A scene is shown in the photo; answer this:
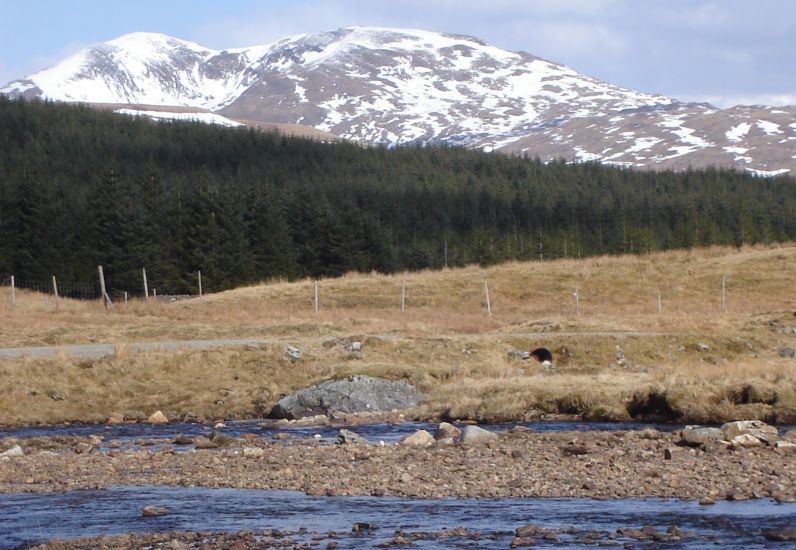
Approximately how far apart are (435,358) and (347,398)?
7.16 metres

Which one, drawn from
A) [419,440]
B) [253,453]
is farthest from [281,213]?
[253,453]

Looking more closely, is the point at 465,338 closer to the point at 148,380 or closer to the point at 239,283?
the point at 148,380

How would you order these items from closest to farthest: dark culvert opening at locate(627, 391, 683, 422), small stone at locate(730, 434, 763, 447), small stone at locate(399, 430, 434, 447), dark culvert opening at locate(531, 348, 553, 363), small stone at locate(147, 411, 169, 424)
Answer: small stone at locate(730, 434, 763, 447) < small stone at locate(399, 430, 434, 447) < dark culvert opening at locate(627, 391, 683, 422) < small stone at locate(147, 411, 169, 424) < dark culvert opening at locate(531, 348, 553, 363)

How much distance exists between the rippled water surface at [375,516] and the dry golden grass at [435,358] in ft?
34.2

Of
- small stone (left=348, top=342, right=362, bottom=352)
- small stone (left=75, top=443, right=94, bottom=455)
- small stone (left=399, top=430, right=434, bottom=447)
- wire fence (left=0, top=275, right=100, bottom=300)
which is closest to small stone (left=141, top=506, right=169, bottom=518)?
small stone (left=75, top=443, right=94, bottom=455)

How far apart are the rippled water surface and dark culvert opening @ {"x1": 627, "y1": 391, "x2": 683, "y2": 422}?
1008cm

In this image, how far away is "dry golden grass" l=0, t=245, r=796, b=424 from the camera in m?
28.1

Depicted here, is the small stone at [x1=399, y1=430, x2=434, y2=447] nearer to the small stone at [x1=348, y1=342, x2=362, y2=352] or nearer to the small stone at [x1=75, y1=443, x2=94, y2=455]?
the small stone at [x1=75, y1=443, x2=94, y2=455]

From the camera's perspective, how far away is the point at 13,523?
51.9 feet

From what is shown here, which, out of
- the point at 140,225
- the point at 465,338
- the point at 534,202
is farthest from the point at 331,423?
the point at 534,202

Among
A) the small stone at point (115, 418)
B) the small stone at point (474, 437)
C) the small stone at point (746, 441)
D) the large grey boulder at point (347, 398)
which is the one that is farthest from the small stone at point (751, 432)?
the small stone at point (115, 418)

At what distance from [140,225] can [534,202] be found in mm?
97993

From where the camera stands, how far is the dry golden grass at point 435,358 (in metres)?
28.1

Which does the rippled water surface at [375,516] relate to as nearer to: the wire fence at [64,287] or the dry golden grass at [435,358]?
the dry golden grass at [435,358]
